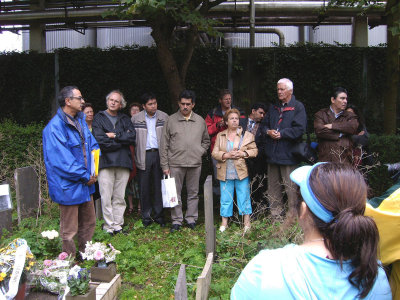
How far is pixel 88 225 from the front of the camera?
5.20m

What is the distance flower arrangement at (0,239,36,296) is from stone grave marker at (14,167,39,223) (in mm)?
2929

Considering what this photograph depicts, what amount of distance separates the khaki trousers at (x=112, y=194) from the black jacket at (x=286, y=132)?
90.3 inches

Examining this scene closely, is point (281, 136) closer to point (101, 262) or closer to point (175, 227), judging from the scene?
point (175, 227)

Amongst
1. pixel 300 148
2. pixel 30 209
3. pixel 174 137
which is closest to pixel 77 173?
pixel 174 137

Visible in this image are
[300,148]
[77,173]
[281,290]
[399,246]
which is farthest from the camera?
Result: [300,148]

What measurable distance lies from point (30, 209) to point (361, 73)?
7980 millimetres

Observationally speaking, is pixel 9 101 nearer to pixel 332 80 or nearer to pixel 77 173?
pixel 77 173

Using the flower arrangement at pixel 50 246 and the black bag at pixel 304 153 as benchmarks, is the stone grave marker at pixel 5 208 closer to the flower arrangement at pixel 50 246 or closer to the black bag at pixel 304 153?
the flower arrangement at pixel 50 246

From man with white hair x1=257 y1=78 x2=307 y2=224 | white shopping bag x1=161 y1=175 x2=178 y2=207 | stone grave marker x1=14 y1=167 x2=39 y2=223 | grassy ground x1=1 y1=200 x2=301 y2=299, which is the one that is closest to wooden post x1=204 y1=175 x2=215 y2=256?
grassy ground x1=1 y1=200 x2=301 y2=299

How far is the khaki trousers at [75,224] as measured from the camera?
485cm

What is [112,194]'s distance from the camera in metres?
6.35

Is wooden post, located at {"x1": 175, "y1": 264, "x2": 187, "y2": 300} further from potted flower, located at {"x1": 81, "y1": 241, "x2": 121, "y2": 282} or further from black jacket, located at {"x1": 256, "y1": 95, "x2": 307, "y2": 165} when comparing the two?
black jacket, located at {"x1": 256, "y1": 95, "x2": 307, "y2": 165}

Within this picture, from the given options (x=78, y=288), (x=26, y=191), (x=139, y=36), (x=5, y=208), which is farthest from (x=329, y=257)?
(x=139, y=36)

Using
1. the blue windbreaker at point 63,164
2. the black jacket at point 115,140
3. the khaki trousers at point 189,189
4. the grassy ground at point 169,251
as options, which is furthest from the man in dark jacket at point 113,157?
the blue windbreaker at point 63,164
